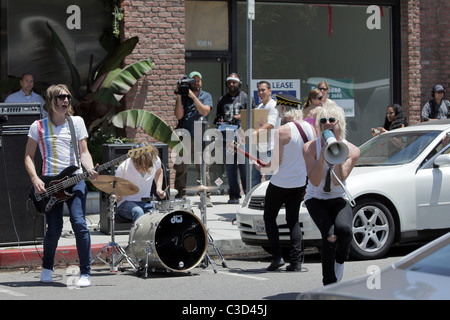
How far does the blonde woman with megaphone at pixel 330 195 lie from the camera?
7.05 metres

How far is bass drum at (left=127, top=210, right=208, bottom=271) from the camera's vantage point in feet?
29.5

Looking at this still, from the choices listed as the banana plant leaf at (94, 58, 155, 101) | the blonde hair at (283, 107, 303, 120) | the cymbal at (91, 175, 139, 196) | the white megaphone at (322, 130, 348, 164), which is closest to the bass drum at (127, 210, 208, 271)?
the cymbal at (91, 175, 139, 196)

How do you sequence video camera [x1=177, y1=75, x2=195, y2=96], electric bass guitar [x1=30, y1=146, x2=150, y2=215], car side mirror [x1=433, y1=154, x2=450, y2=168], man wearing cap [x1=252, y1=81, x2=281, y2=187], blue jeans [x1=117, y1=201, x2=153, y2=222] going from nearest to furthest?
electric bass guitar [x1=30, y1=146, x2=150, y2=215], blue jeans [x1=117, y1=201, x2=153, y2=222], car side mirror [x1=433, y1=154, x2=450, y2=168], man wearing cap [x1=252, y1=81, x2=281, y2=187], video camera [x1=177, y1=75, x2=195, y2=96]

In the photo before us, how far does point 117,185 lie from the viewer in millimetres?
9258

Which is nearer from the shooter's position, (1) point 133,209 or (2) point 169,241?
(2) point 169,241

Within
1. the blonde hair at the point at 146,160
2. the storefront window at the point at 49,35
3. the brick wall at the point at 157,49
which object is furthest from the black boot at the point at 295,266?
the storefront window at the point at 49,35

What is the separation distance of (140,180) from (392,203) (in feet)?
9.94

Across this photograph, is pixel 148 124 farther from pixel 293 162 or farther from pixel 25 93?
pixel 293 162

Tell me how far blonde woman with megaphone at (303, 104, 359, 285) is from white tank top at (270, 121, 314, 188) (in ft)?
6.22

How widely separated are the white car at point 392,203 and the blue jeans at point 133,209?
4.09 feet

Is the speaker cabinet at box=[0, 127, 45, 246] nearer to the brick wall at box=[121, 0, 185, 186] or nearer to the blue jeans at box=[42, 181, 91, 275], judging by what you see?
the blue jeans at box=[42, 181, 91, 275]

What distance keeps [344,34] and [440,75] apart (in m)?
2.24

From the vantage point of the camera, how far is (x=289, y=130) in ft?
29.9

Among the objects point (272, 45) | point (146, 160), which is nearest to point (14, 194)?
point (146, 160)
